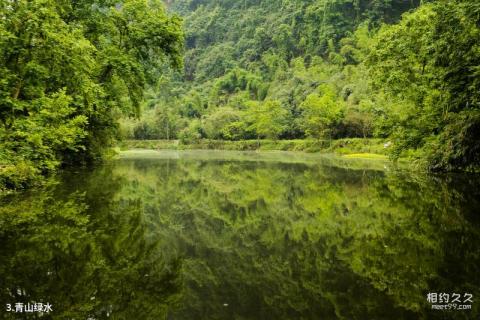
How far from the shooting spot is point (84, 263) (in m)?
6.40

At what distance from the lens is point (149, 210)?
11.9 metres

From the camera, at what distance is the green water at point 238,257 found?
16.5 feet

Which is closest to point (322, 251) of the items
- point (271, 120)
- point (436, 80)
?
point (436, 80)

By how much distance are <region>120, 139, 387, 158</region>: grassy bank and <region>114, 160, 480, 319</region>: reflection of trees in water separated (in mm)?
20259

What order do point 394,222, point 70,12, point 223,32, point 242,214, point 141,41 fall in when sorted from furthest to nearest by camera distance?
point 223,32, point 141,41, point 70,12, point 242,214, point 394,222

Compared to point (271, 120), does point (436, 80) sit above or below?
above

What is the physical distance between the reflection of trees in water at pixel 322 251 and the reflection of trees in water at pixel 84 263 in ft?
1.67

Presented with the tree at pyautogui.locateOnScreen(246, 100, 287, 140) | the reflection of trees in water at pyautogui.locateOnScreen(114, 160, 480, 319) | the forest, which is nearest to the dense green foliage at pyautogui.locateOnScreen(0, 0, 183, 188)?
the forest

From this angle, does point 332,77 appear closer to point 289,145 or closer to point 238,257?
point 289,145

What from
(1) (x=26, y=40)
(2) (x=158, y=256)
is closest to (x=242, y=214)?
(2) (x=158, y=256)

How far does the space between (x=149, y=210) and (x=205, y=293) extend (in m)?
6.72

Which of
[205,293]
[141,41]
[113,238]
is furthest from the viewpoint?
[141,41]

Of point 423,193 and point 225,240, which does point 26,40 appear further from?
point 423,193

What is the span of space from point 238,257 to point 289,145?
71549 mm
